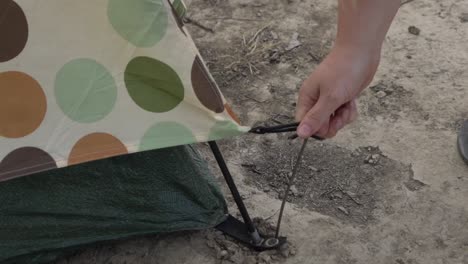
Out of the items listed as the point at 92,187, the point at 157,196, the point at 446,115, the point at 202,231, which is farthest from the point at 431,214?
the point at 92,187

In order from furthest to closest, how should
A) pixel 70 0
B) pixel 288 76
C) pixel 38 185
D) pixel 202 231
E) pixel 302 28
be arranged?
pixel 302 28 < pixel 288 76 < pixel 202 231 < pixel 38 185 < pixel 70 0

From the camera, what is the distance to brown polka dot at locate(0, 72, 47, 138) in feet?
3.43

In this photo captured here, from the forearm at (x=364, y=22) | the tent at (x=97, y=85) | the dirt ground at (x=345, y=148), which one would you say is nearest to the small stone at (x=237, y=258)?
the dirt ground at (x=345, y=148)

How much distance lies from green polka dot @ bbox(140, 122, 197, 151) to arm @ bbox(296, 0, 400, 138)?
0.71 feet

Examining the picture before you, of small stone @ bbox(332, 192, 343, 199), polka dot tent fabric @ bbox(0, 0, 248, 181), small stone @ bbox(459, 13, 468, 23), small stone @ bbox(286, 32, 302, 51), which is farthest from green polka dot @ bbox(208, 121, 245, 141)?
small stone @ bbox(459, 13, 468, 23)

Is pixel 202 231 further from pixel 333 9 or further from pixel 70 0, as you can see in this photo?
pixel 333 9

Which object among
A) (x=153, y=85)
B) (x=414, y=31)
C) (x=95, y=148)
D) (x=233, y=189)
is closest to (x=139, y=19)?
(x=153, y=85)

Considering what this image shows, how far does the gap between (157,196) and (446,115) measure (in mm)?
916

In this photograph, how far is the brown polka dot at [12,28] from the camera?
1.01m

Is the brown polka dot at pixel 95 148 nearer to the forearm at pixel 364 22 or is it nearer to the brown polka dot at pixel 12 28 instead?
the brown polka dot at pixel 12 28

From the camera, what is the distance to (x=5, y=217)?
1335 mm

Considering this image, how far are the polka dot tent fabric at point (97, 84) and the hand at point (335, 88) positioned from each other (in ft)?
0.46

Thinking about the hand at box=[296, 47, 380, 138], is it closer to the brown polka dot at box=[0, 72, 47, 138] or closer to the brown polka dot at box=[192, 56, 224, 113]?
the brown polka dot at box=[192, 56, 224, 113]

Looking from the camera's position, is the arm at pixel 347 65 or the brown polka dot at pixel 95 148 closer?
the arm at pixel 347 65
